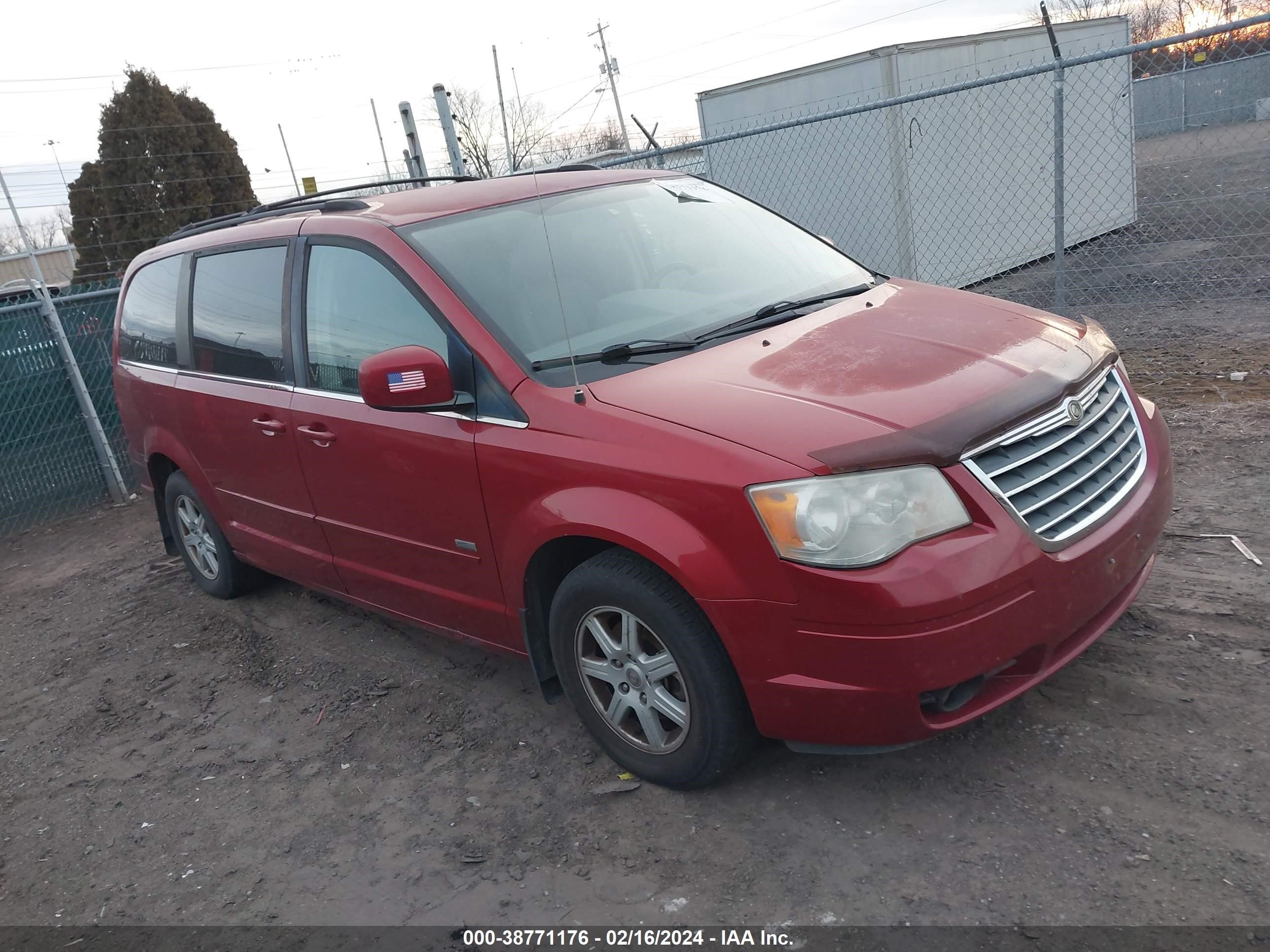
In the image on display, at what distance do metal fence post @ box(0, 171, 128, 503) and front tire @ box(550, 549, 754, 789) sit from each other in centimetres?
690

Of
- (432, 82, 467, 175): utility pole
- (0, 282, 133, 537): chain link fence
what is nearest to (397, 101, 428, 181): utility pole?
(432, 82, 467, 175): utility pole

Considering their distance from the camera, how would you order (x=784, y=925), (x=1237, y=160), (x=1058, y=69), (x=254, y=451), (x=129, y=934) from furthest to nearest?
(x=1237, y=160) → (x=1058, y=69) → (x=254, y=451) → (x=129, y=934) → (x=784, y=925)

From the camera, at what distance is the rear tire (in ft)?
17.2

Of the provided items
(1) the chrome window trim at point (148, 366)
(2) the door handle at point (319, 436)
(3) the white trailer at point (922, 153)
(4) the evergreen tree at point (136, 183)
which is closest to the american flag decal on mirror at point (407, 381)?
(2) the door handle at point (319, 436)

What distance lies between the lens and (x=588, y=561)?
305 centimetres

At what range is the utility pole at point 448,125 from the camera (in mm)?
8008

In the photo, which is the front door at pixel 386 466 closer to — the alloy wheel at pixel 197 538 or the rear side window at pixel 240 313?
the rear side window at pixel 240 313

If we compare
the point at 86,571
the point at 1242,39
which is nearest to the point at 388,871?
the point at 86,571

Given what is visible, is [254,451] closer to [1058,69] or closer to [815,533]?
[815,533]

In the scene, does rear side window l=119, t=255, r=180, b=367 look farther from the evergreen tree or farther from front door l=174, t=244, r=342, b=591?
the evergreen tree

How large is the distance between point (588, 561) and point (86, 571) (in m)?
5.33

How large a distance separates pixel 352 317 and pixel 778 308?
161 cm

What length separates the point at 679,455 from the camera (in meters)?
2.73

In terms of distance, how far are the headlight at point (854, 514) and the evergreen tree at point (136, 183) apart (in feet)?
84.4
